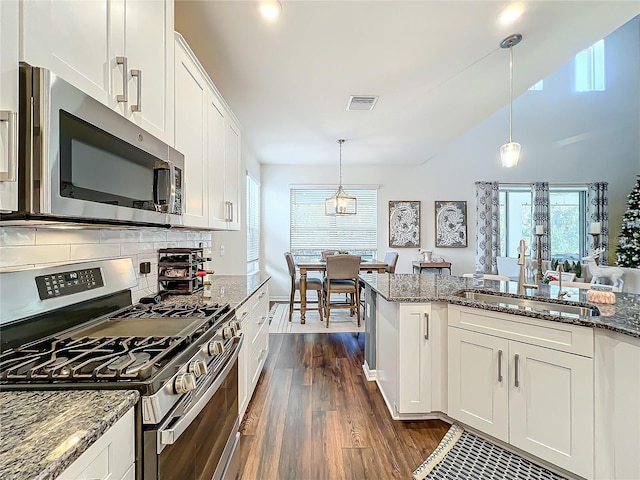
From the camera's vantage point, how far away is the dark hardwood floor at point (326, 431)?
1.75 m

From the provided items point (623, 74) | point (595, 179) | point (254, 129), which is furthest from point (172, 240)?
point (623, 74)

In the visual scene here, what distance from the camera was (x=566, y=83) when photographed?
251 inches

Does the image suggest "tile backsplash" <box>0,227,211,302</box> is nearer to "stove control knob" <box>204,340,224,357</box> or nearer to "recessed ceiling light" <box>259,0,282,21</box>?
"stove control knob" <box>204,340,224,357</box>

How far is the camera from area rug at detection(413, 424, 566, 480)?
5.50ft

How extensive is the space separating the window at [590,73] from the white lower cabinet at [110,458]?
28.6 feet

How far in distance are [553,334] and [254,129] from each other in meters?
3.75

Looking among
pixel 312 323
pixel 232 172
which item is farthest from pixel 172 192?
pixel 312 323

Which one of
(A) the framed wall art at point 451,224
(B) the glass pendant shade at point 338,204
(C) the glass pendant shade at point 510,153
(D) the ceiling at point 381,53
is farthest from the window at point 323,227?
(C) the glass pendant shade at point 510,153

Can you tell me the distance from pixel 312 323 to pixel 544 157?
225 inches

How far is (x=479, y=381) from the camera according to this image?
195 centimetres

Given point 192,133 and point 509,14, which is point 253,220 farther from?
point 509,14

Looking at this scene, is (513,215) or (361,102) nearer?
(361,102)

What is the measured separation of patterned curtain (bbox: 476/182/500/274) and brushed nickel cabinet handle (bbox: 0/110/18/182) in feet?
22.0

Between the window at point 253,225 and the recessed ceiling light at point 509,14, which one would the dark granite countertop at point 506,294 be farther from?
the window at point 253,225
